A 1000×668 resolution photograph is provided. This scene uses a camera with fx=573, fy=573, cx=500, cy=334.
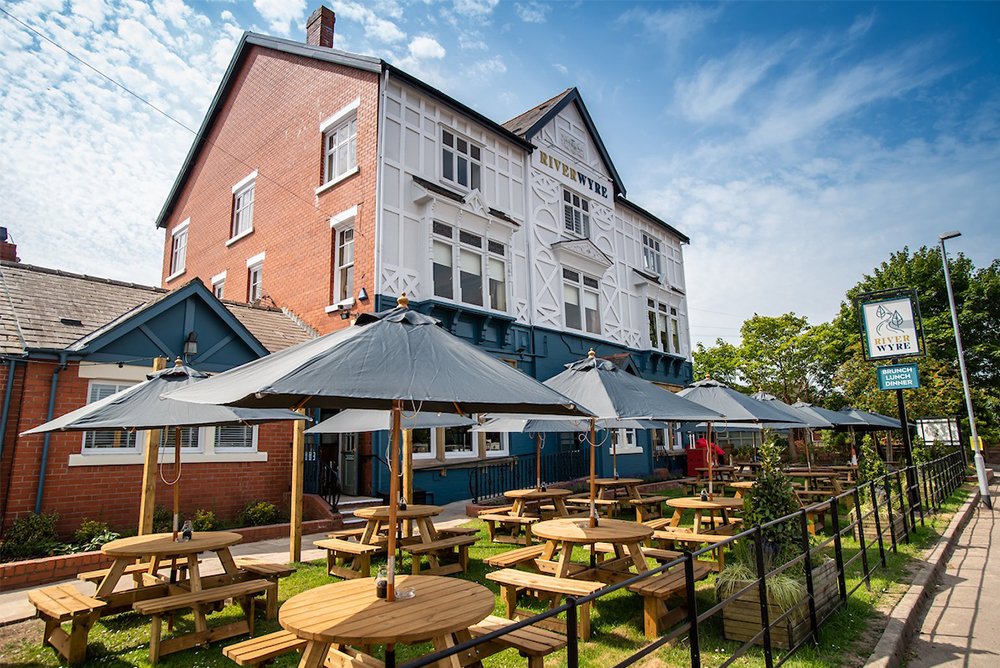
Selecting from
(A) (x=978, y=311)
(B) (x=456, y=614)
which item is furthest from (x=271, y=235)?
(A) (x=978, y=311)

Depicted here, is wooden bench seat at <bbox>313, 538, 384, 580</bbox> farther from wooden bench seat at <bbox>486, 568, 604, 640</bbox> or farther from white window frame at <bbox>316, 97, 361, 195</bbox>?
white window frame at <bbox>316, 97, 361, 195</bbox>

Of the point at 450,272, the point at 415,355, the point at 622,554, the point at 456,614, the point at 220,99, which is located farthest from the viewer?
the point at 220,99

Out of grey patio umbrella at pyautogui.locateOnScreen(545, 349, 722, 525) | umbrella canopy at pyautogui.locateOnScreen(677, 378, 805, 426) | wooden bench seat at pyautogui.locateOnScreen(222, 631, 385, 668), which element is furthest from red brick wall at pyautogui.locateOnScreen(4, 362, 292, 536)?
umbrella canopy at pyautogui.locateOnScreen(677, 378, 805, 426)

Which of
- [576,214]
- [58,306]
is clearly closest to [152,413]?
[58,306]

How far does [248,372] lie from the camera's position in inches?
160

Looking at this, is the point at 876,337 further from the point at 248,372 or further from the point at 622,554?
the point at 248,372

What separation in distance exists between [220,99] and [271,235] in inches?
266

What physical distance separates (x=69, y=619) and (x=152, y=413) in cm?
189

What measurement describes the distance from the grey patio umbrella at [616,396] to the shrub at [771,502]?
1.20 meters

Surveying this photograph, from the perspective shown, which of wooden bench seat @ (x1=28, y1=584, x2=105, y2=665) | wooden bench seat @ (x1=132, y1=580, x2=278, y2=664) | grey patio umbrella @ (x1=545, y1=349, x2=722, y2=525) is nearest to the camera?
wooden bench seat @ (x1=28, y1=584, x2=105, y2=665)

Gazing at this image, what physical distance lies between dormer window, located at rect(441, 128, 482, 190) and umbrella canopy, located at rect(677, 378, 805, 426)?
9.00m

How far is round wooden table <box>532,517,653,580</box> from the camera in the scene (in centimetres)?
534

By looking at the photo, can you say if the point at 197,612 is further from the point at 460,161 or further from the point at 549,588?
the point at 460,161

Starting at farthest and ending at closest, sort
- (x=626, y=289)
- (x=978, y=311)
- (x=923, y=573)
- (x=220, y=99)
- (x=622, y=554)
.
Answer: (x=978, y=311) → (x=626, y=289) → (x=220, y=99) → (x=923, y=573) → (x=622, y=554)
